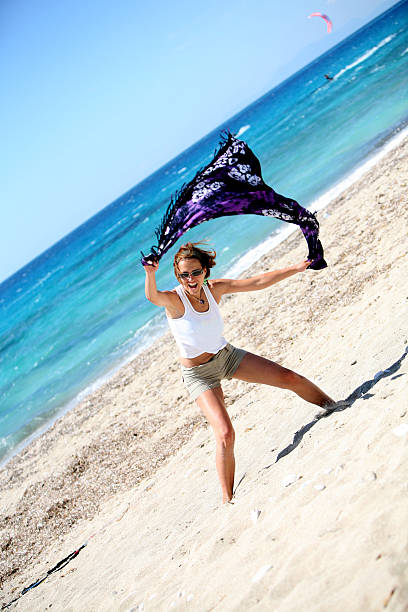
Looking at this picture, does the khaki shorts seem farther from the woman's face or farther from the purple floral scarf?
the purple floral scarf

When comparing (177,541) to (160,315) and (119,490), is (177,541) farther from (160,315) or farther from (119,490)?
(160,315)

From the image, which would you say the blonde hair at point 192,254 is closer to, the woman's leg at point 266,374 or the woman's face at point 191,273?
the woman's face at point 191,273

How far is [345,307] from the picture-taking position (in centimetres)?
756

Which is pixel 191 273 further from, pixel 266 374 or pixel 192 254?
pixel 266 374

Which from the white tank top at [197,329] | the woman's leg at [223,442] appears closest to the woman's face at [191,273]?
the white tank top at [197,329]

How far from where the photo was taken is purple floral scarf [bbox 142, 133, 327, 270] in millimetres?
4746

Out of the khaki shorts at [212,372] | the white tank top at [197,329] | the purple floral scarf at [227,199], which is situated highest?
the purple floral scarf at [227,199]

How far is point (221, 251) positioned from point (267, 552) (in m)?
16.8

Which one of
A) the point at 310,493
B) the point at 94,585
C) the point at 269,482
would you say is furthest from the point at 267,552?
the point at 94,585

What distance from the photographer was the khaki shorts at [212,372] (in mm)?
4641

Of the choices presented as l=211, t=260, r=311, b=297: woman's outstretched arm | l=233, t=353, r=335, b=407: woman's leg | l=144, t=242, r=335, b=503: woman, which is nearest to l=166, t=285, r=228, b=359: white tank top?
l=144, t=242, r=335, b=503: woman

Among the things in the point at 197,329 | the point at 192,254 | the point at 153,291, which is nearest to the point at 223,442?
the point at 197,329

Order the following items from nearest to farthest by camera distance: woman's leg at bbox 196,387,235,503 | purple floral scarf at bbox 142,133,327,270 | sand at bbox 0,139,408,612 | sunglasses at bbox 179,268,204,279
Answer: sand at bbox 0,139,408,612 → woman's leg at bbox 196,387,235,503 → sunglasses at bbox 179,268,204,279 → purple floral scarf at bbox 142,133,327,270

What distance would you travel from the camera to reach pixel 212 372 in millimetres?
4656
